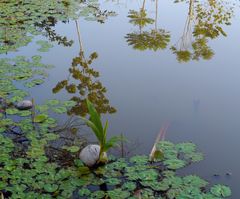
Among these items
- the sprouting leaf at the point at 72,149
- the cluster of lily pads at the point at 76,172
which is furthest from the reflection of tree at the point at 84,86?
the sprouting leaf at the point at 72,149

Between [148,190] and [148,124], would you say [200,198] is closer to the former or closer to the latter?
[148,190]

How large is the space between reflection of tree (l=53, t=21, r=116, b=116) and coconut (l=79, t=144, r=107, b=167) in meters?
1.15

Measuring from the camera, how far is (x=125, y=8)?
9.06 meters

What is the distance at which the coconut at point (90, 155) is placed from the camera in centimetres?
379

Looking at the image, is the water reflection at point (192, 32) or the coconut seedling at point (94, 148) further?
the water reflection at point (192, 32)

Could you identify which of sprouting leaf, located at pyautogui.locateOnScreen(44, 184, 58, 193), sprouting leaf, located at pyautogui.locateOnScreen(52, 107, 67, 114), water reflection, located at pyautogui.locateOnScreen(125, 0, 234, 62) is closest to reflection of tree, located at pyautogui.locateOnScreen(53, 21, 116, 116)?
sprouting leaf, located at pyautogui.locateOnScreen(52, 107, 67, 114)

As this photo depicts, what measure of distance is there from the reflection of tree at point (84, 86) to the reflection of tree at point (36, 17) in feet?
3.21

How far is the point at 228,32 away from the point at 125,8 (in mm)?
2792

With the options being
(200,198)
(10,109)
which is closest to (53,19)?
(10,109)

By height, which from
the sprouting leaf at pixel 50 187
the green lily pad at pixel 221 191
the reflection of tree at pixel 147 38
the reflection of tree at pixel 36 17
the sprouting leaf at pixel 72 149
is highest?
the reflection of tree at pixel 36 17

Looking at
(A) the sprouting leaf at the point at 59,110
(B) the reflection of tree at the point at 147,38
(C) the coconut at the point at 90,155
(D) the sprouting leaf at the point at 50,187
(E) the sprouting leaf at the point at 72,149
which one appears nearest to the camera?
(D) the sprouting leaf at the point at 50,187

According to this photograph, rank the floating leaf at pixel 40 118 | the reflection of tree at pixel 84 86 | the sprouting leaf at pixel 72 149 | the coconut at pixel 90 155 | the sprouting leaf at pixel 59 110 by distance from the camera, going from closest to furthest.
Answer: the coconut at pixel 90 155 < the sprouting leaf at pixel 72 149 < the floating leaf at pixel 40 118 < the sprouting leaf at pixel 59 110 < the reflection of tree at pixel 84 86

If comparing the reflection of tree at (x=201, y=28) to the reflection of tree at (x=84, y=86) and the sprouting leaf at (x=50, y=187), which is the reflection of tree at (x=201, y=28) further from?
the sprouting leaf at (x=50, y=187)

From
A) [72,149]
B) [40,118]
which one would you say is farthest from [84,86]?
[72,149]
